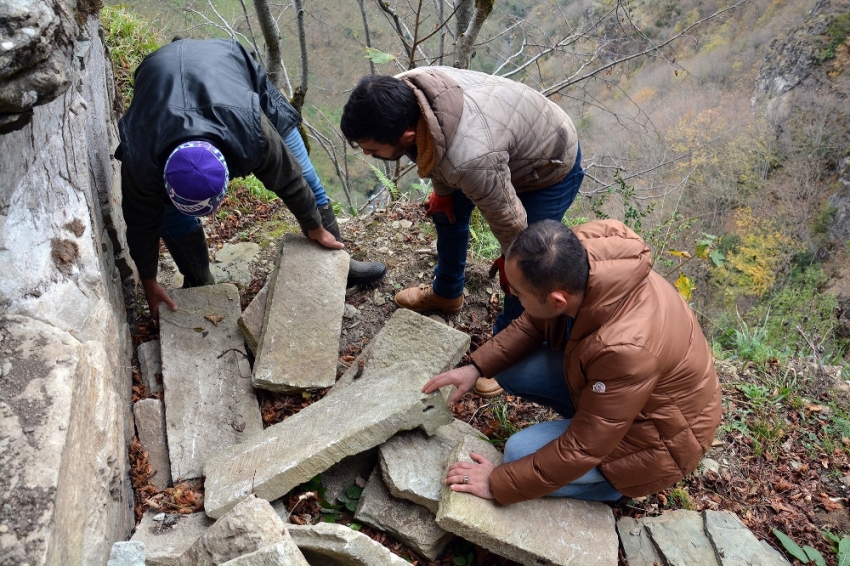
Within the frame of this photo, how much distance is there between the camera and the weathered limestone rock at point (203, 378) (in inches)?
106

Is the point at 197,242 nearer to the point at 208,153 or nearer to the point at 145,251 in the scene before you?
the point at 145,251

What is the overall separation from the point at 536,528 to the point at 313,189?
2.28 metres

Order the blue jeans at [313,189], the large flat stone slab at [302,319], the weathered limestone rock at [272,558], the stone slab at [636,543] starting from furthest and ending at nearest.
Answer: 1. the blue jeans at [313,189]
2. the large flat stone slab at [302,319]
3. the stone slab at [636,543]
4. the weathered limestone rock at [272,558]

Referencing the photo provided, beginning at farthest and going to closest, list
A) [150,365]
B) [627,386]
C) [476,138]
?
1. [150,365]
2. [476,138]
3. [627,386]

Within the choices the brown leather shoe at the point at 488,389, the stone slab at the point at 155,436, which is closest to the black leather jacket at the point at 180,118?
the stone slab at the point at 155,436

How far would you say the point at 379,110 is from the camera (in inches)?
93.2

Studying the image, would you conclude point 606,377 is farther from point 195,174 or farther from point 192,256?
point 192,256

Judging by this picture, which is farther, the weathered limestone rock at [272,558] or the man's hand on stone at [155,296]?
the man's hand on stone at [155,296]

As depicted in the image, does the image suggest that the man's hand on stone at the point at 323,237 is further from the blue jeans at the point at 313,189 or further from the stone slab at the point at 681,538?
the stone slab at the point at 681,538

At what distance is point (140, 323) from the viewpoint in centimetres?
339

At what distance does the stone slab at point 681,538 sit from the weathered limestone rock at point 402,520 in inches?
37.1

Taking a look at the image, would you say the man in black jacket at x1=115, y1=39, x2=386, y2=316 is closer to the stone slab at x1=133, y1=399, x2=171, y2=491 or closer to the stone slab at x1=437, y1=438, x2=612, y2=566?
the stone slab at x1=133, y1=399, x2=171, y2=491

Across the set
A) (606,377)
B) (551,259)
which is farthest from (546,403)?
(551,259)

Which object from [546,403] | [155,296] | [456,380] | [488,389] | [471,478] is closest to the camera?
[471,478]
